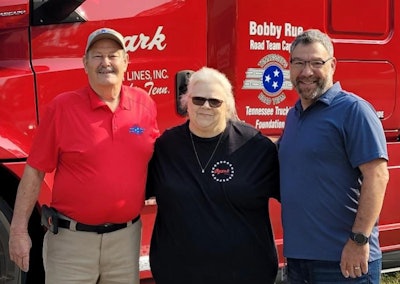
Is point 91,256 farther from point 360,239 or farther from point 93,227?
point 360,239

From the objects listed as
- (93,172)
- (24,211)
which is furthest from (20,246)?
(93,172)

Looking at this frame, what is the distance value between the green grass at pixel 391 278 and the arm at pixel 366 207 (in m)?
2.51

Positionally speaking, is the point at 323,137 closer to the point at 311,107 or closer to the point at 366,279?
the point at 311,107

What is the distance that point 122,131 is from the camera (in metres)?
2.56

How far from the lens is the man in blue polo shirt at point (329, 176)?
2342 mm

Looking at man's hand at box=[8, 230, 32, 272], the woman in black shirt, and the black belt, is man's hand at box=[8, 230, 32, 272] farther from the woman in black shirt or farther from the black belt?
the woman in black shirt

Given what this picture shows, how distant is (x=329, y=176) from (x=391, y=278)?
2.72 meters

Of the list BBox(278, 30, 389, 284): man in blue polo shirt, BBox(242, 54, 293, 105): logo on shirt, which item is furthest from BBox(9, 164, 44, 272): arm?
BBox(242, 54, 293, 105): logo on shirt

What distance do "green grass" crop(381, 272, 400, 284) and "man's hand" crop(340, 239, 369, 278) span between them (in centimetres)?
248

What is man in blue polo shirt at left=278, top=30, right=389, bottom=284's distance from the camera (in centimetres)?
234

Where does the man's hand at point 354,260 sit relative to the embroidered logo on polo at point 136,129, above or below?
Result: below

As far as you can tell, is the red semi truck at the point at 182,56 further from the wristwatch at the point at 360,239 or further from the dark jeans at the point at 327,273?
the wristwatch at the point at 360,239

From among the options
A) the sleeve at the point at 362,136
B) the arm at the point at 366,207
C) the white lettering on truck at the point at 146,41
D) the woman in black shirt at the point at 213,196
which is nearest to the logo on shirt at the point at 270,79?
the white lettering on truck at the point at 146,41

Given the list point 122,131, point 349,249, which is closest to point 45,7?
point 122,131
